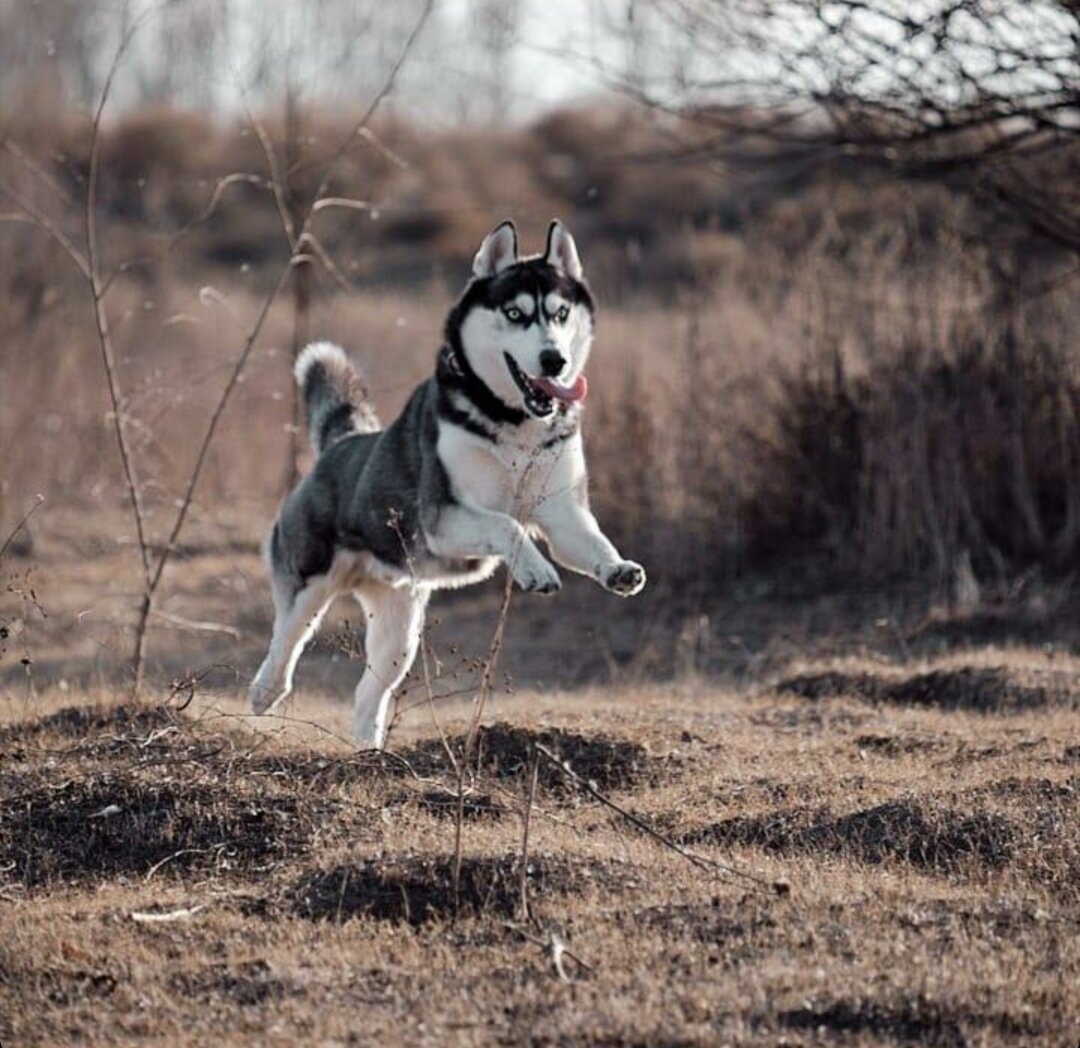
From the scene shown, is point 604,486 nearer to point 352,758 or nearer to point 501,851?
point 352,758

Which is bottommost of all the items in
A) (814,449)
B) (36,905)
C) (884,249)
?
(36,905)

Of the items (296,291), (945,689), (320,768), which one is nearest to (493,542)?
(320,768)

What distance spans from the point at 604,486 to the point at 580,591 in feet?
2.44

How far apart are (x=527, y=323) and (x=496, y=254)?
0.48 metres

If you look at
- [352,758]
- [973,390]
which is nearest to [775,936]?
[352,758]

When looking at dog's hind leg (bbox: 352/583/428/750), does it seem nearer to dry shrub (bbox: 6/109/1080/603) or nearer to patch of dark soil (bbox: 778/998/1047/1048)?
dry shrub (bbox: 6/109/1080/603)

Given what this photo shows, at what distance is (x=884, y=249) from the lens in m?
13.9

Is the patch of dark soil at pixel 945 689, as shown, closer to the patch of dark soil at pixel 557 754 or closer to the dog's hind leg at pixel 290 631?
the patch of dark soil at pixel 557 754

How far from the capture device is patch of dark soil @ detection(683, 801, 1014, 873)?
6.41 metres

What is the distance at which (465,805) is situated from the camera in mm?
6785

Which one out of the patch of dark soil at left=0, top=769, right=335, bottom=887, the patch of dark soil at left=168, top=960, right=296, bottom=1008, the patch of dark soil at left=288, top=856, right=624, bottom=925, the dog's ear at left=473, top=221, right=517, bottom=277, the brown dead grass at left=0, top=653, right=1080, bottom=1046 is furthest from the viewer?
the dog's ear at left=473, top=221, right=517, bottom=277

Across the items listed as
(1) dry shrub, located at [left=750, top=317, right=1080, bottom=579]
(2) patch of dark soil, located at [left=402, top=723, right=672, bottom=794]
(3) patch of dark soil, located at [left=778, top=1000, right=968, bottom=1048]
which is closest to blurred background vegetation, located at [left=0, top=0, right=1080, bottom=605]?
(1) dry shrub, located at [left=750, top=317, right=1080, bottom=579]

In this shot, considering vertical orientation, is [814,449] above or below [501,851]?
above

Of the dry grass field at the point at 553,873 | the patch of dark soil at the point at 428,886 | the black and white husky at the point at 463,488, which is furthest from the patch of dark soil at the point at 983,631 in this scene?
the patch of dark soil at the point at 428,886
